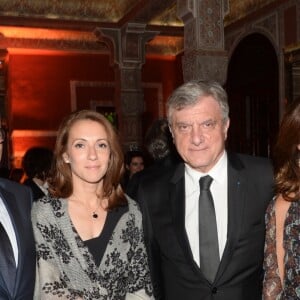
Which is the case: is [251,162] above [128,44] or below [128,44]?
below

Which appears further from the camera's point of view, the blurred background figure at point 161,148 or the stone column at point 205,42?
the stone column at point 205,42

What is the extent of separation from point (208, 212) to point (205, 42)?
367 centimetres

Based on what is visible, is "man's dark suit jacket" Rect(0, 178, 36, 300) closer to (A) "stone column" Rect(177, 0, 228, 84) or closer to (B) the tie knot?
(B) the tie knot

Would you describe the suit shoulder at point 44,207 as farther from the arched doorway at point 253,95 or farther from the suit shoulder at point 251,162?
the arched doorway at point 253,95

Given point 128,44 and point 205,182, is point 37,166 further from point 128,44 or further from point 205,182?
point 128,44

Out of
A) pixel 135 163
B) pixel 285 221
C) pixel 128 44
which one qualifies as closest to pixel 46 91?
pixel 128 44

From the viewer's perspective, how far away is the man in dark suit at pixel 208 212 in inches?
86.4

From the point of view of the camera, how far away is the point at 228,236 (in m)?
2.20

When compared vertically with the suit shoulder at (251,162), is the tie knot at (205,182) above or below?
below

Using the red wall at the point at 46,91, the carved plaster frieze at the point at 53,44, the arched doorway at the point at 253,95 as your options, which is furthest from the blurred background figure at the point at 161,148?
the carved plaster frieze at the point at 53,44

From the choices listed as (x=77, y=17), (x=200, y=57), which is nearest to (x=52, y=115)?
(x=77, y=17)

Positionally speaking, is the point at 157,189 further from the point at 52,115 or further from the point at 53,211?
the point at 52,115

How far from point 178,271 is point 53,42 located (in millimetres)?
10584

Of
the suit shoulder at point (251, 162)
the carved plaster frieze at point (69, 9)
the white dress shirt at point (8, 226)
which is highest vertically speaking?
the carved plaster frieze at point (69, 9)
